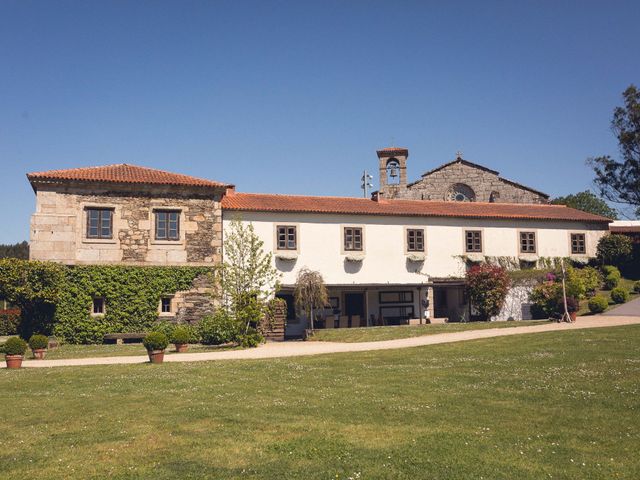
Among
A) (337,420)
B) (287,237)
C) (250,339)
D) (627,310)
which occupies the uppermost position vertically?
(287,237)

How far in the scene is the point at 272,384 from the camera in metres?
12.8

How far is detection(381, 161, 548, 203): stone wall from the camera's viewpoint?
4372cm

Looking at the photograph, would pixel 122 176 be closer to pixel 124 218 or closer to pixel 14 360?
pixel 124 218

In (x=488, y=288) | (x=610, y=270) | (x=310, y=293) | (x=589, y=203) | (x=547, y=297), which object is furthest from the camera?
(x=589, y=203)

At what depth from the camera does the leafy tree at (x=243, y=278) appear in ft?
73.5

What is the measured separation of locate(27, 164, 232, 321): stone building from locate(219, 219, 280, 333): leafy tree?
81 centimetres

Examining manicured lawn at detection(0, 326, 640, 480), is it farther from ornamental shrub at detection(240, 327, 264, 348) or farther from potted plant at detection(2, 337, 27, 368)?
ornamental shrub at detection(240, 327, 264, 348)

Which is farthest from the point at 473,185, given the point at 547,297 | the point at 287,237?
the point at 287,237

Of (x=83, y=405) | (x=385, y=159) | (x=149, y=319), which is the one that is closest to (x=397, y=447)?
(x=83, y=405)

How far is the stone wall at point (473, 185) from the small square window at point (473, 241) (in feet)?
38.7

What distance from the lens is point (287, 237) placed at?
28.9 metres

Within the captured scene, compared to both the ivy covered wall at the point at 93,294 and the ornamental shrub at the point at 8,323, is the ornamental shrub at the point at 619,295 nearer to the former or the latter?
the ivy covered wall at the point at 93,294

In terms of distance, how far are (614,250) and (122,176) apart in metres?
26.8

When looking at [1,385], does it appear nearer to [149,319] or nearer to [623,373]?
[149,319]
